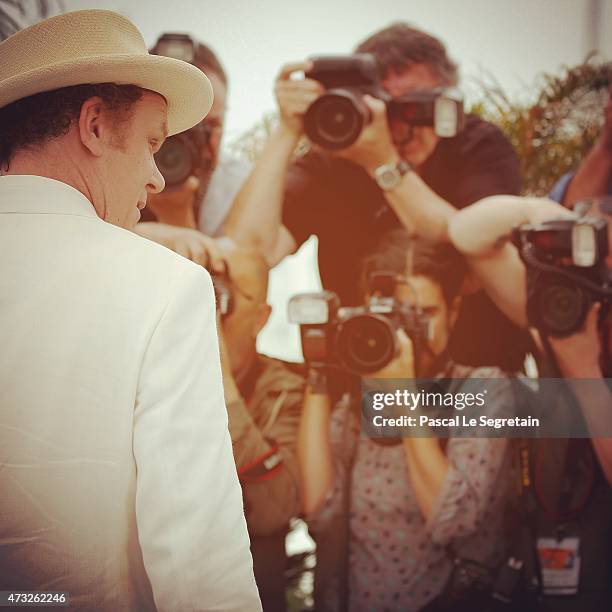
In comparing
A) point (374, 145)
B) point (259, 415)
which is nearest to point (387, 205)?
point (374, 145)

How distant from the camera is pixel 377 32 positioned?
7.64 feet

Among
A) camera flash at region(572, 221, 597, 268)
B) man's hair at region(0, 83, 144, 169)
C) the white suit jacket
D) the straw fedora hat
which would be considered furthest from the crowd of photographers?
the white suit jacket

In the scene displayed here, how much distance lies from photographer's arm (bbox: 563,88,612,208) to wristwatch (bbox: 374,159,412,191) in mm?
499

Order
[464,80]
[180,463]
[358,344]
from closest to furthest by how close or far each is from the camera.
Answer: [180,463] → [358,344] → [464,80]

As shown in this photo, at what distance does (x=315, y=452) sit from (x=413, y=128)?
102 centimetres

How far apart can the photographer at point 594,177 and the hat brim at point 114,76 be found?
1.38m

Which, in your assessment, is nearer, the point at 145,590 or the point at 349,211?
the point at 145,590

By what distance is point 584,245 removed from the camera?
2238 millimetres

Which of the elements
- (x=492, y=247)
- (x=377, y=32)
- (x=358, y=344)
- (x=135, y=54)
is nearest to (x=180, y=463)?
(x=135, y=54)

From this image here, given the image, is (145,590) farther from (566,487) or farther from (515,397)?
(566,487)

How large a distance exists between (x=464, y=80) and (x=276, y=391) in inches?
43.9

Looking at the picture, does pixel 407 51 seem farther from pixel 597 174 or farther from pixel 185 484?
pixel 185 484

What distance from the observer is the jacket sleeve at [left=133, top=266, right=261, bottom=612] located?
102 cm

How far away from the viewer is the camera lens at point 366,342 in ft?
7.24
